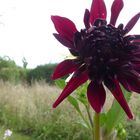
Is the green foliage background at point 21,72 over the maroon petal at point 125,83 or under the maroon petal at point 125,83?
under

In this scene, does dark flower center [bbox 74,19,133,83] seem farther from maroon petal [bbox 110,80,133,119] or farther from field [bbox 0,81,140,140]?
field [bbox 0,81,140,140]

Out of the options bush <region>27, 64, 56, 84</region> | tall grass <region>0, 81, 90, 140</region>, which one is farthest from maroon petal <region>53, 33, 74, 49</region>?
bush <region>27, 64, 56, 84</region>

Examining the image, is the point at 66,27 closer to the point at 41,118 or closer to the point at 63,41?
the point at 63,41

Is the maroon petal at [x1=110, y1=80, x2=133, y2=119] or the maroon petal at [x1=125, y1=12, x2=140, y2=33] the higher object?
the maroon petal at [x1=125, y1=12, x2=140, y2=33]

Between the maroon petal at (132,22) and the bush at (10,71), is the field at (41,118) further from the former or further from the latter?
the maroon petal at (132,22)

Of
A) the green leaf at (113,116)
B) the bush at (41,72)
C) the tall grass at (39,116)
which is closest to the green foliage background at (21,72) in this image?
the bush at (41,72)

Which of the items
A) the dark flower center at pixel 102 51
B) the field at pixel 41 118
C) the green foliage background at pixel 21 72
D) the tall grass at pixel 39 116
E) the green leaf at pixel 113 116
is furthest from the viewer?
the green foliage background at pixel 21 72

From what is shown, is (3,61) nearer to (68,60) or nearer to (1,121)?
(1,121)
